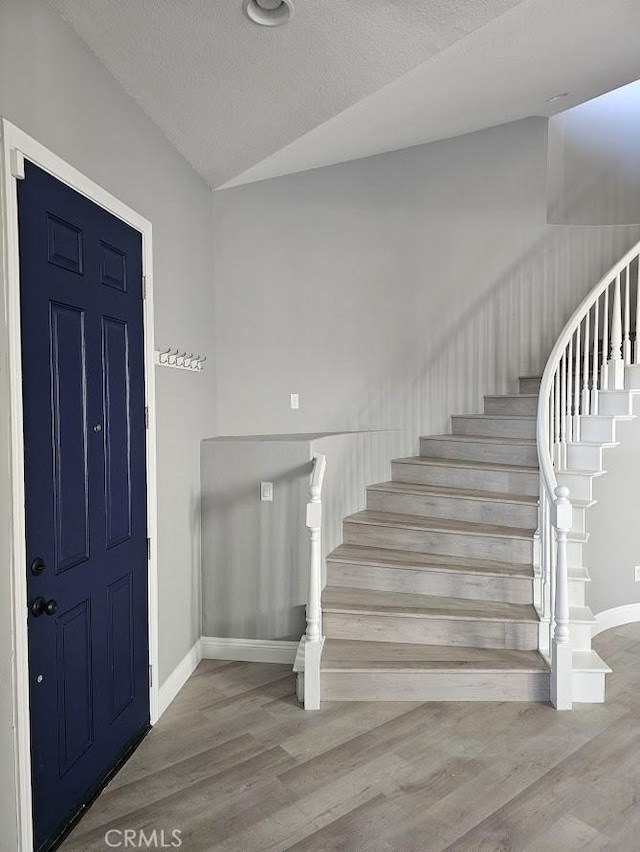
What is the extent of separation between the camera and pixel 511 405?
4742 millimetres

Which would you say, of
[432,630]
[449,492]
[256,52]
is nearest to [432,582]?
[432,630]

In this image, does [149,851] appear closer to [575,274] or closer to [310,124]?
[310,124]

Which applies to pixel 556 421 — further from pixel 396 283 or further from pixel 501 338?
pixel 396 283

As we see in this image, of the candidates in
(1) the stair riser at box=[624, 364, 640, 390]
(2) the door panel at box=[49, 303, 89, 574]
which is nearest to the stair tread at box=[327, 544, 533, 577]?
(1) the stair riser at box=[624, 364, 640, 390]

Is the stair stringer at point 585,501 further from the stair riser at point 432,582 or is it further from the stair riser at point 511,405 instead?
the stair riser at point 511,405

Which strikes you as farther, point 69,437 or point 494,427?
point 494,427

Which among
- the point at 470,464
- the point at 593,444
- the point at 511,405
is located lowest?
the point at 470,464

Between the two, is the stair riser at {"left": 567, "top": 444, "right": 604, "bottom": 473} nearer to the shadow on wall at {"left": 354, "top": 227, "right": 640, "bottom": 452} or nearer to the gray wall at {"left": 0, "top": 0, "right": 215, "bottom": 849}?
the shadow on wall at {"left": 354, "top": 227, "right": 640, "bottom": 452}

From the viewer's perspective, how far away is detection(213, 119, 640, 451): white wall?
4203 mm

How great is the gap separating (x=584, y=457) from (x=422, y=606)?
142 cm

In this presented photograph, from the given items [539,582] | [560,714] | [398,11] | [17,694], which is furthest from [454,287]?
[17,694]

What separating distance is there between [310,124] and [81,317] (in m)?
1.61

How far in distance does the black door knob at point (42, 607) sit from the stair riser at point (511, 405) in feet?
12.0

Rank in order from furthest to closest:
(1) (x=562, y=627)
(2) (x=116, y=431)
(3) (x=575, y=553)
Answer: (3) (x=575, y=553) < (1) (x=562, y=627) < (2) (x=116, y=431)
